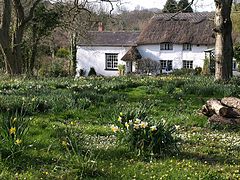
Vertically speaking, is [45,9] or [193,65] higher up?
[45,9]

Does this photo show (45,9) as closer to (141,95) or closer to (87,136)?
(141,95)

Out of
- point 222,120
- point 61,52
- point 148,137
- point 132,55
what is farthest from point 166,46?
point 148,137

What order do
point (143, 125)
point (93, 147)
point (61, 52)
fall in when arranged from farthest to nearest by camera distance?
1. point (61, 52)
2. point (93, 147)
3. point (143, 125)

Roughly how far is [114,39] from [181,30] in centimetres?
822

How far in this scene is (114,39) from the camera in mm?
51094

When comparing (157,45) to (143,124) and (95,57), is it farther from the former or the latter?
(143,124)

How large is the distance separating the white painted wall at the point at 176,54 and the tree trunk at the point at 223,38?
1206 inches

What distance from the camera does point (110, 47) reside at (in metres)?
50.6

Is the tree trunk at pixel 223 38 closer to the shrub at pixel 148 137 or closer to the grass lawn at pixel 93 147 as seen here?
the grass lawn at pixel 93 147

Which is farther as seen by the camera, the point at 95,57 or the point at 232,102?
the point at 95,57

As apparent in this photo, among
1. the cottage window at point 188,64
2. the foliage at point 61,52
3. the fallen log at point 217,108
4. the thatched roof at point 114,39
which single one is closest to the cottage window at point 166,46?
the cottage window at point 188,64

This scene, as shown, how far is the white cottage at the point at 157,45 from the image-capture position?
48.1 meters

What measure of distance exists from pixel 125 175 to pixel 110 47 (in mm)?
45798

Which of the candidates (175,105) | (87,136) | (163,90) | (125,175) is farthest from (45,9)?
(125,175)
